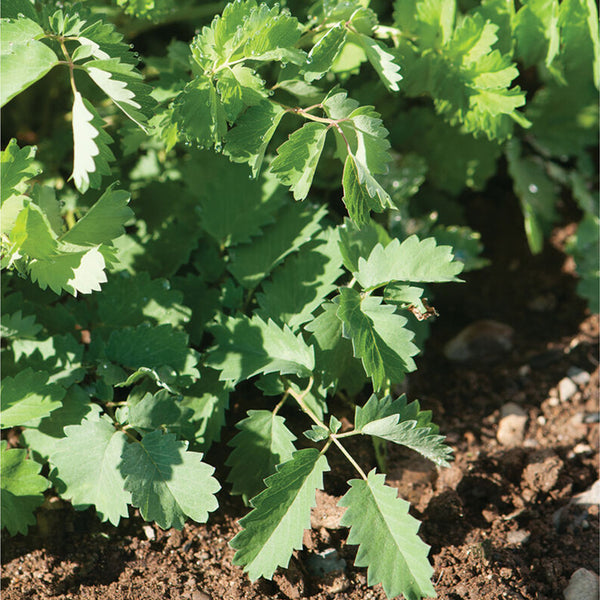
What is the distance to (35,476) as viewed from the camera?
1.22 m

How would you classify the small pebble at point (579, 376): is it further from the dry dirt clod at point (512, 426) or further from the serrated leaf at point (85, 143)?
the serrated leaf at point (85, 143)

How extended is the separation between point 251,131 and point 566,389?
3.25 ft

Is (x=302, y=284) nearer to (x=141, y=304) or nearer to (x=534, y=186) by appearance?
(x=141, y=304)

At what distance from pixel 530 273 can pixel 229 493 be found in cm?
112

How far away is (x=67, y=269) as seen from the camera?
1144 mm

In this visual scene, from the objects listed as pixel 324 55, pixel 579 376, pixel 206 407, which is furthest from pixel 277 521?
pixel 579 376

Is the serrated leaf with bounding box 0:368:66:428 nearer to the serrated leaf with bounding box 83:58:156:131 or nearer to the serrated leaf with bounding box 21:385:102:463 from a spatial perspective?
the serrated leaf with bounding box 21:385:102:463

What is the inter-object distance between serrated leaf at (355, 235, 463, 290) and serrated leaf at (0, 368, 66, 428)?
60 centimetres

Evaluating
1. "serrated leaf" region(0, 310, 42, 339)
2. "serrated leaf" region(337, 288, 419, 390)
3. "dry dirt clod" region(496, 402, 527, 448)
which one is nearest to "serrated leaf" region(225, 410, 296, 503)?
"serrated leaf" region(337, 288, 419, 390)

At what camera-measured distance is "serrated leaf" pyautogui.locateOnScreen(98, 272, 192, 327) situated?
1395 millimetres

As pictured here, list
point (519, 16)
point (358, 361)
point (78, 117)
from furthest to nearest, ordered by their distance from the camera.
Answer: point (519, 16) < point (358, 361) < point (78, 117)

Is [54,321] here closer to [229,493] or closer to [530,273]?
[229,493]

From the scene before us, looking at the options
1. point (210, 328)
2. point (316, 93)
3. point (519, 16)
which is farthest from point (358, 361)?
point (519, 16)

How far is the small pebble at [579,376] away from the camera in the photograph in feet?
5.43
